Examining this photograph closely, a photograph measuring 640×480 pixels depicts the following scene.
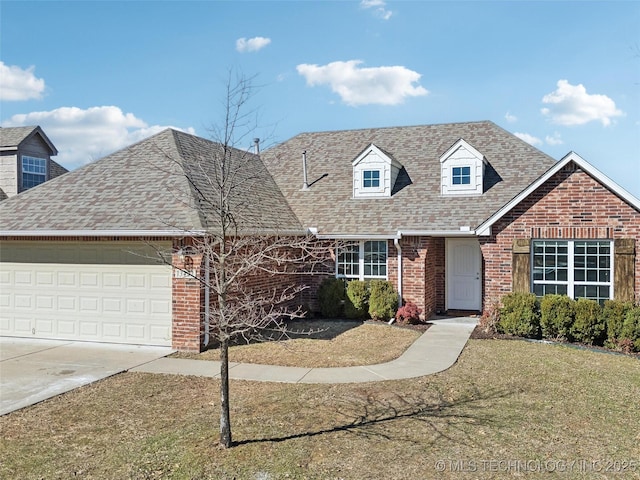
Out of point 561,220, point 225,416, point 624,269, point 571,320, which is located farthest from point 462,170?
point 225,416

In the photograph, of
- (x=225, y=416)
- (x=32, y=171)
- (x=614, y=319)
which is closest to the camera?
(x=225, y=416)

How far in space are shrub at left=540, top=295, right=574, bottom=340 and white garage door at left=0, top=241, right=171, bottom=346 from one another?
29.5 feet

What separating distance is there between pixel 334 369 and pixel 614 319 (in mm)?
6885

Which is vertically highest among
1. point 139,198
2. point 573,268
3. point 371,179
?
point 371,179

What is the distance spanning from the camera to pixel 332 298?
16109 mm

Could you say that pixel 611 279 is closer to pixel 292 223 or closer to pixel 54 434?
pixel 292 223

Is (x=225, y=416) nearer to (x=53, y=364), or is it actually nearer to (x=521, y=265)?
(x=53, y=364)

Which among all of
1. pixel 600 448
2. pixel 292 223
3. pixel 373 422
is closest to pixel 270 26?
pixel 292 223

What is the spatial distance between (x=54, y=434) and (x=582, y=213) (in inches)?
497

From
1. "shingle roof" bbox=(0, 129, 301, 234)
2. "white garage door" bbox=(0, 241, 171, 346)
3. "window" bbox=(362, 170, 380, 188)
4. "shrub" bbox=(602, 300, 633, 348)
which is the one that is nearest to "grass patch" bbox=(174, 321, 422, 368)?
"white garage door" bbox=(0, 241, 171, 346)

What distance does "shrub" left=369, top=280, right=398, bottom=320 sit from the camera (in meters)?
15.5

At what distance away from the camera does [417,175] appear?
18.2 metres

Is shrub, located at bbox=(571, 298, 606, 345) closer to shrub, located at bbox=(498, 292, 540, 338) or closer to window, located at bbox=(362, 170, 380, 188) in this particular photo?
shrub, located at bbox=(498, 292, 540, 338)

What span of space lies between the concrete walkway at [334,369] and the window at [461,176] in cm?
659
